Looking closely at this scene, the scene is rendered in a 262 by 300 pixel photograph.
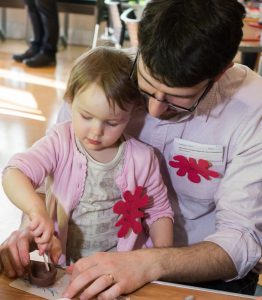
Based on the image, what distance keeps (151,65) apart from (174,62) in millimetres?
59

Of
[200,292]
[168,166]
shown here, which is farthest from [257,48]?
[200,292]

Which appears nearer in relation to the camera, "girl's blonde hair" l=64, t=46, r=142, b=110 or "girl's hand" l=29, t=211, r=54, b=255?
"girl's hand" l=29, t=211, r=54, b=255

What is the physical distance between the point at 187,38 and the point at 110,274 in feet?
1.75

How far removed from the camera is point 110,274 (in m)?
1.01

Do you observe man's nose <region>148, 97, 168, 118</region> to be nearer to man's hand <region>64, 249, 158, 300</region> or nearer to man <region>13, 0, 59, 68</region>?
man's hand <region>64, 249, 158, 300</region>

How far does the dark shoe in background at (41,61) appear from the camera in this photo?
505cm

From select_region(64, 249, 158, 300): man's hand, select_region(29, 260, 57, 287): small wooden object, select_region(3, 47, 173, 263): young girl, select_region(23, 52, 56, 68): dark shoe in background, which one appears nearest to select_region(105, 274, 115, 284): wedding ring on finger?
select_region(64, 249, 158, 300): man's hand

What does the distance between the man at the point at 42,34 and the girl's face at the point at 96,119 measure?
4.01m

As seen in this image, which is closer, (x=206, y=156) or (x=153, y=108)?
(x=153, y=108)

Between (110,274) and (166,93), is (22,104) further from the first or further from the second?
(110,274)

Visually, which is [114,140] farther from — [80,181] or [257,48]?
[257,48]

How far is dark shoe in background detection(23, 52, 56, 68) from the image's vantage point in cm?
505

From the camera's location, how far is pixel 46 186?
4.48 ft

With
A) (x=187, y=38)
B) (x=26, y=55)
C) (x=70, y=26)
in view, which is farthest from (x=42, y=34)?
(x=187, y=38)
